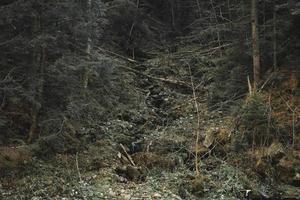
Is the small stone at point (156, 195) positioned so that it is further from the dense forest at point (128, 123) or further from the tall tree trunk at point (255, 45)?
the tall tree trunk at point (255, 45)

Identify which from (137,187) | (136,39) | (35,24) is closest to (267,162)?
(137,187)

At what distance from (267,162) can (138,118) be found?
24.6ft

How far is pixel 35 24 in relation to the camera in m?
13.8

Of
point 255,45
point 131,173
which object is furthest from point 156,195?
point 255,45

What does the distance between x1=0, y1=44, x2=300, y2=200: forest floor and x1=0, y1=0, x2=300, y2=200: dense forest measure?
0.15ft

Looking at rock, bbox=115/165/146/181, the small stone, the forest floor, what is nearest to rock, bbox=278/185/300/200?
the forest floor

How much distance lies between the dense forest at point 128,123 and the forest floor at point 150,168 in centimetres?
5

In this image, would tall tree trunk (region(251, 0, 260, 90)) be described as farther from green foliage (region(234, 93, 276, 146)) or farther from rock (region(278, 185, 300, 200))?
rock (region(278, 185, 300, 200))

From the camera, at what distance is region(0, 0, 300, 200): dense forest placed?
13.2 metres

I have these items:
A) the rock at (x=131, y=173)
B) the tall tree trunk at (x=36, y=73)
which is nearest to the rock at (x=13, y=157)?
the tall tree trunk at (x=36, y=73)

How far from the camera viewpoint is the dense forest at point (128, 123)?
43.3ft

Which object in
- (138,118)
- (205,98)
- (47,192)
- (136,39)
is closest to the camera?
(47,192)

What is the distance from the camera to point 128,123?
19.3 metres

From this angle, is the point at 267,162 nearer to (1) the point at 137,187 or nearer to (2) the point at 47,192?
(1) the point at 137,187
